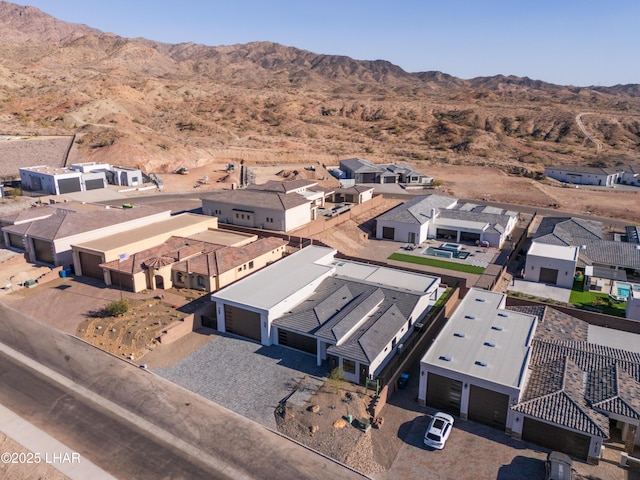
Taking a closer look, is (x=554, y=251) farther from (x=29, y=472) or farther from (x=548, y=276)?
(x=29, y=472)

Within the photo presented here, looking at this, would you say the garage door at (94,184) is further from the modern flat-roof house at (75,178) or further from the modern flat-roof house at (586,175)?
the modern flat-roof house at (586,175)

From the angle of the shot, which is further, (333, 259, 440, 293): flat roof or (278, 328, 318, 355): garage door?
(333, 259, 440, 293): flat roof

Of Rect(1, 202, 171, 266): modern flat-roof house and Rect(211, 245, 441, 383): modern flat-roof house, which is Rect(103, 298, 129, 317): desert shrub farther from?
Rect(1, 202, 171, 266): modern flat-roof house

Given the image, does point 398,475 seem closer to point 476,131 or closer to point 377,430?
point 377,430

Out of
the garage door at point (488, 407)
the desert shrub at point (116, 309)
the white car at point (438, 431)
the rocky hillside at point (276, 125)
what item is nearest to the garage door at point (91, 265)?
the desert shrub at point (116, 309)

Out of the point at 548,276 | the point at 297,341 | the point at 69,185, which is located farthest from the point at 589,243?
the point at 69,185

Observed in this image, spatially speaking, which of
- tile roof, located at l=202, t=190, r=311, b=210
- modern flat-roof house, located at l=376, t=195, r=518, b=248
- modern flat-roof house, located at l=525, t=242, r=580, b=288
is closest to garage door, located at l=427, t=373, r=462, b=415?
modern flat-roof house, located at l=525, t=242, r=580, b=288

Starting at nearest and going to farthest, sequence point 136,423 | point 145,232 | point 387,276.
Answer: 1. point 136,423
2. point 387,276
3. point 145,232
